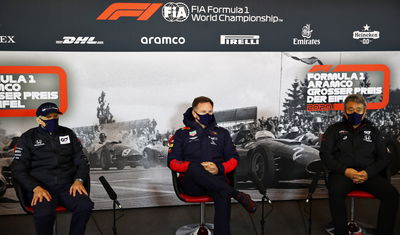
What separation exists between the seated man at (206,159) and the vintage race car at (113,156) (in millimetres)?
888

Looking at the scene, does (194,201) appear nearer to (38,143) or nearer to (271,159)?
(38,143)

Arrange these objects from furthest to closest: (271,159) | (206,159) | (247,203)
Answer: (271,159), (206,159), (247,203)

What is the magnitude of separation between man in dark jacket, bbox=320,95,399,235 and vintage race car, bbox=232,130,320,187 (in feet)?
3.04

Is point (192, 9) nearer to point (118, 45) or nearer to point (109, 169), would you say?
point (118, 45)

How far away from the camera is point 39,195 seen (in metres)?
2.82

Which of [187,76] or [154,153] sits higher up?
[187,76]

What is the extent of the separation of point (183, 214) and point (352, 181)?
1.64m

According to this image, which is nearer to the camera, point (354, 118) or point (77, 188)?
point (77, 188)

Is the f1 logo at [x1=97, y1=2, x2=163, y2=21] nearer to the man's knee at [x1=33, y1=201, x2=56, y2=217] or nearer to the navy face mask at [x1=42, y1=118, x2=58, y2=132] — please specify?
the navy face mask at [x1=42, y1=118, x2=58, y2=132]

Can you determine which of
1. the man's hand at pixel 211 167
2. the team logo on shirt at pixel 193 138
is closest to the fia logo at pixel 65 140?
the team logo on shirt at pixel 193 138

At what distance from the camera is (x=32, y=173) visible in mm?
3037

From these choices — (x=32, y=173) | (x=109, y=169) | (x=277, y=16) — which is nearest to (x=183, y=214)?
(x=109, y=169)

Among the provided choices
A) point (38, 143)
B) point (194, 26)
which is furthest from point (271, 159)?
point (38, 143)

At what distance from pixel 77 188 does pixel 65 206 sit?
5.9 inches
